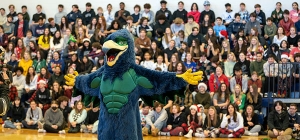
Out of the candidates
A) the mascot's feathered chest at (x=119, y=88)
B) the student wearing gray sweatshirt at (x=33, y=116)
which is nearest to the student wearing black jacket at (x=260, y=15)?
the student wearing gray sweatshirt at (x=33, y=116)

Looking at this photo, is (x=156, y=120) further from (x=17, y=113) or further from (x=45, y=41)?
(x=45, y=41)

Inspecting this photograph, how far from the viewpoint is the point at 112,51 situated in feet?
28.0

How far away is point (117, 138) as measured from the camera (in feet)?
27.8

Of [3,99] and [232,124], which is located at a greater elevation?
[3,99]

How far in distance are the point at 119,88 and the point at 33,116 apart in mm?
7161

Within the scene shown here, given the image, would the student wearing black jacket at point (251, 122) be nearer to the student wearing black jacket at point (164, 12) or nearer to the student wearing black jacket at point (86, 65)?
the student wearing black jacket at point (86, 65)

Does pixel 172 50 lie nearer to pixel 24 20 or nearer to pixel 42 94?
pixel 42 94

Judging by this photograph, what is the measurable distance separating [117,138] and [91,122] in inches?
252

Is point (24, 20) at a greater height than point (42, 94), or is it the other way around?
point (24, 20)

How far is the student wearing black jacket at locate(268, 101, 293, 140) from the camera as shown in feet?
45.8

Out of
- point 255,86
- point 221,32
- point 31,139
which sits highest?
point 221,32

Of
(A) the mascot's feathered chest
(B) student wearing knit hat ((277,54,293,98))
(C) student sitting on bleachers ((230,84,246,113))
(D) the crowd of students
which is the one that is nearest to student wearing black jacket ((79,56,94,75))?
(D) the crowd of students

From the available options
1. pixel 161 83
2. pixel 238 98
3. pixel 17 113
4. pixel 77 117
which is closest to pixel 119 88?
pixel 161 83

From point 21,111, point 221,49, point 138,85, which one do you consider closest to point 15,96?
point 21,111
